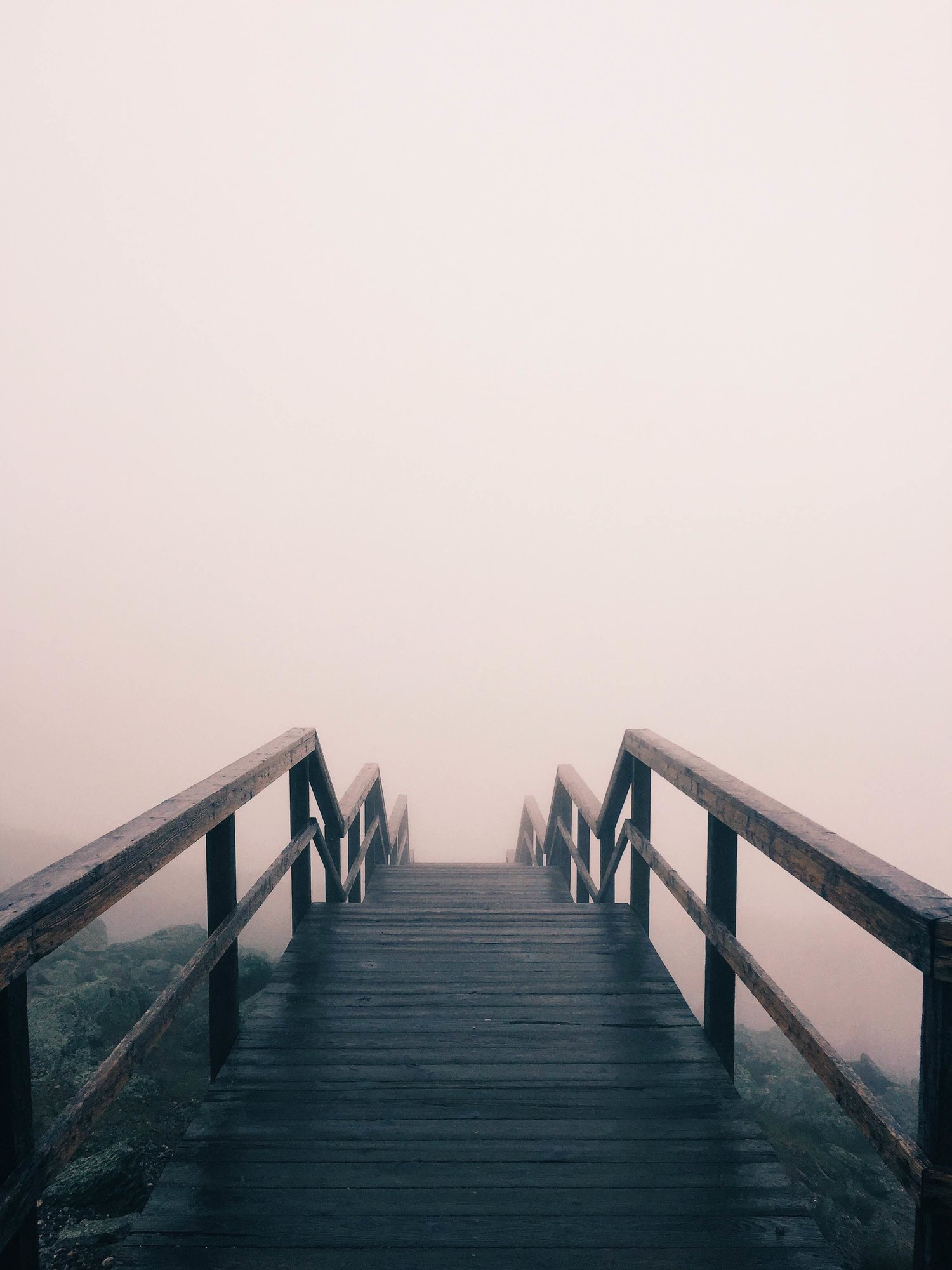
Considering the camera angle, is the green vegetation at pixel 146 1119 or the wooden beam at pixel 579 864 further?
the wooden beam at pixel 579 864

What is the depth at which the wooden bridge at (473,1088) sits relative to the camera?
1.22m

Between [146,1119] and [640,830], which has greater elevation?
[640,830]

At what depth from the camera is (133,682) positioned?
482 feet

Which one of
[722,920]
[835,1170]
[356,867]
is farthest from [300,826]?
[835,1170]

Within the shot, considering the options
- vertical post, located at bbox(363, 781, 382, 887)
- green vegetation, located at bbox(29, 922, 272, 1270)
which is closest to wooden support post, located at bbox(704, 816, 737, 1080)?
green vegetation, located at bbox(29, 922, 272, 1270)

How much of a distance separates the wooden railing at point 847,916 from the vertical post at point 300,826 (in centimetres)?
153

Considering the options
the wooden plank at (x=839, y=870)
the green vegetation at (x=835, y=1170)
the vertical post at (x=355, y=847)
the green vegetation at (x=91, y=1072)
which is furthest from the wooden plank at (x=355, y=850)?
the green vegetation at (x=835, y=1170)

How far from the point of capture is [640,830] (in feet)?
11.3

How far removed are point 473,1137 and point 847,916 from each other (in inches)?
47.7

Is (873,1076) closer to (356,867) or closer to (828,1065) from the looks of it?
(356,867)

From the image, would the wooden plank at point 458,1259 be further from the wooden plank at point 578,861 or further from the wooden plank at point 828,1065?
the wooden plank at point 578,861

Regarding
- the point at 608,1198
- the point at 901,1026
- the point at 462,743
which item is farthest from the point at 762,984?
the point at 462,743

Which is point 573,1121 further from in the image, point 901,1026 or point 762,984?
point 901,1026

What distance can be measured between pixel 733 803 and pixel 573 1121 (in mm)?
969
